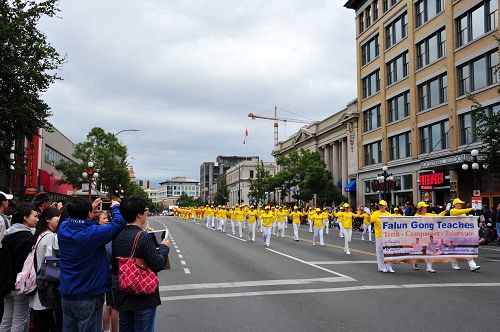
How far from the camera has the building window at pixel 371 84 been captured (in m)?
45.8

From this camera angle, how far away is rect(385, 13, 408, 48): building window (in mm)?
40656

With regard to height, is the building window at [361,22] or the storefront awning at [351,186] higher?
the building window at [361,22]

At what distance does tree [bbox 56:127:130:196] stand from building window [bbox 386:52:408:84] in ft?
93.5

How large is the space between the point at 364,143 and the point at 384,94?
637 centimetres

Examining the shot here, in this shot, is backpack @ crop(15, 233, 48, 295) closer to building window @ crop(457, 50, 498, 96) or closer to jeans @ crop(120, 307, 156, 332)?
jeans @ crop(120, 307, 156, 332)

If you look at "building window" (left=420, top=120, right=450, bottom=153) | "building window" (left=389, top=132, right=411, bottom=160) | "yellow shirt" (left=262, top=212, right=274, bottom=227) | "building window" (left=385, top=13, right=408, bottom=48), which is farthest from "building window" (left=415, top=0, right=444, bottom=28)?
"yellow shirt" (left=262, top=212, right=274, bottom=227)

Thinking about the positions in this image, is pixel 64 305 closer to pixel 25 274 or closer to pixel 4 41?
pixel 25 274

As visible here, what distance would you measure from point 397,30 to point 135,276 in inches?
1666

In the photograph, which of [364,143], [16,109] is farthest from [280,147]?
[16,109]

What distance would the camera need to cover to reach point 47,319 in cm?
557

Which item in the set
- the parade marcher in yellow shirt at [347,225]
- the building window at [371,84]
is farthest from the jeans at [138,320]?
the building window at [371,84]

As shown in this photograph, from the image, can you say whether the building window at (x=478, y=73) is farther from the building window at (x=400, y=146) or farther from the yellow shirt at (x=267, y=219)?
the yellow shirt at (x=267, y=219)

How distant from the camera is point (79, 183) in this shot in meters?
50.1

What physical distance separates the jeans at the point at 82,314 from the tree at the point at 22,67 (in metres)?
17.9
